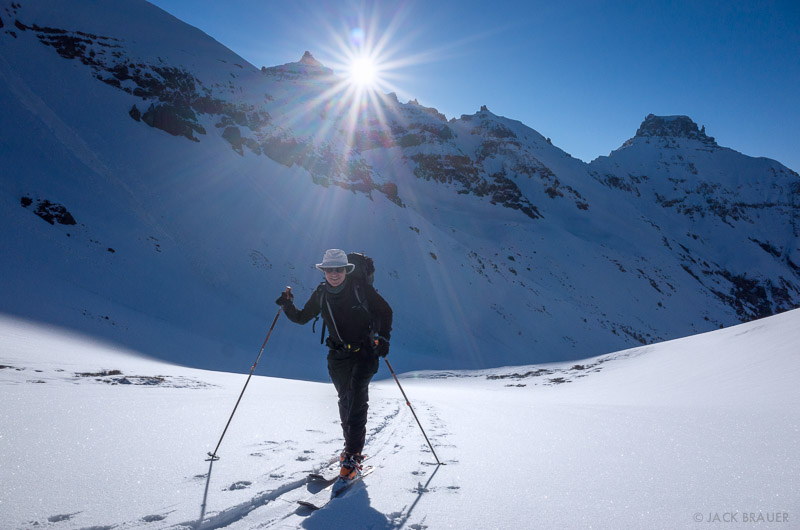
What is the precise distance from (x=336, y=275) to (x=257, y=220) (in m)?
32.6

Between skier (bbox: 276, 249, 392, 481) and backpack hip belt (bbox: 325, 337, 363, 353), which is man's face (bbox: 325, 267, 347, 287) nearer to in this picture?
skier (bbox: 276, 249, 392, 481)

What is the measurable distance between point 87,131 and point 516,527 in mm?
39794

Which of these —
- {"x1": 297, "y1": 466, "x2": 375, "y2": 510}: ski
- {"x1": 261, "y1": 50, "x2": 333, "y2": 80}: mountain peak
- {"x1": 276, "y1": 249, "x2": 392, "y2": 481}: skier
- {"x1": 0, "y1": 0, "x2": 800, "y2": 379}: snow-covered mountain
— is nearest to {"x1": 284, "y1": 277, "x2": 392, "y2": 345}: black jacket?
{"x1": 276, "y1": 249, "x2": 392, "y2": 481}: skier

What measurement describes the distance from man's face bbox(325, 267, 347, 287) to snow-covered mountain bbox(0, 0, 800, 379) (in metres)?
15.3

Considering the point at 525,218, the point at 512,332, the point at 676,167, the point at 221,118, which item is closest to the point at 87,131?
the point at 221,118

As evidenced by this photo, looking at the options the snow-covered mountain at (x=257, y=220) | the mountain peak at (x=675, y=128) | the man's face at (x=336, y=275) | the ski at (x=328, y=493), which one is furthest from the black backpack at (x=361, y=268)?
the mountain peak at (x=675, y=128)

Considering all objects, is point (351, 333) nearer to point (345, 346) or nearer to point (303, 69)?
point (345, 346)

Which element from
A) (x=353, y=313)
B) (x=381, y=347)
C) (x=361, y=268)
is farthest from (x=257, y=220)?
(x=381, y=347)

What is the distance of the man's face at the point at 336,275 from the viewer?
157 inches

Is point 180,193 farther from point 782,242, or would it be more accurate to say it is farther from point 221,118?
point 782,242

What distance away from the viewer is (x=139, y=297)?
2100 cm

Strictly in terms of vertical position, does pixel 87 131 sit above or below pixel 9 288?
above

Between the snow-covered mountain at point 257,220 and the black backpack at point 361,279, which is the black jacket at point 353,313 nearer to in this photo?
the black backpack at point 361,279

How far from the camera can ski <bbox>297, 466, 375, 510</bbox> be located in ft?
9.37
